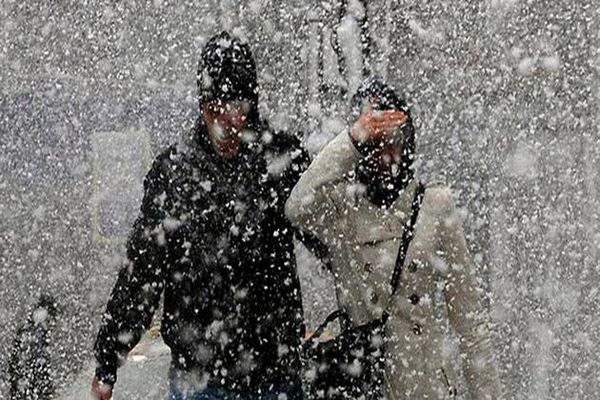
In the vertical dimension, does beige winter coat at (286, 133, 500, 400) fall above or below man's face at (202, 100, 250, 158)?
below

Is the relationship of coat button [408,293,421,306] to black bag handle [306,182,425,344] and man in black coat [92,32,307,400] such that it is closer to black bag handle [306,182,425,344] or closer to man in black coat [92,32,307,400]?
black bag handle [306,182,425,344]

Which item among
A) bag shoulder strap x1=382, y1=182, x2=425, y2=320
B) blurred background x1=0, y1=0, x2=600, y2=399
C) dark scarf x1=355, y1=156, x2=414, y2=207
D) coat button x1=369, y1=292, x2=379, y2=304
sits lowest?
blurred background x1=0, y1=0, x2=600, y2=399

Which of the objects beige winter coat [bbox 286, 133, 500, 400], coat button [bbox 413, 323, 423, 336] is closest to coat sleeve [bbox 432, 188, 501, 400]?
beige winter coat [bbox 286, 133, 500, 400]

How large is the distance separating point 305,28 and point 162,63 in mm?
4138

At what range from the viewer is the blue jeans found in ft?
8.43

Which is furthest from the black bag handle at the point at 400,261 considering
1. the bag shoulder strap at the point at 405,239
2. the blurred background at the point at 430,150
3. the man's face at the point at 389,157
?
the blurred background at the point at 430,150

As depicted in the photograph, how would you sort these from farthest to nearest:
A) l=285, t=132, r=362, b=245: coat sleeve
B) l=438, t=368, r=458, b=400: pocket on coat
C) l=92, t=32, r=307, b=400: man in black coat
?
l=438, t=368, r=458, b=400: pocket on coat → l=285, t=132, r=362, b=245: coat sleeve → l=92, t=32, r=307, b=400: man in black coat

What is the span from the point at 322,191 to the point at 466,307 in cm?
49

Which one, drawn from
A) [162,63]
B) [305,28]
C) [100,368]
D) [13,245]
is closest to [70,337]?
[13,245]

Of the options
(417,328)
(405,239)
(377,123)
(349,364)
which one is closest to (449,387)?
(417,328)

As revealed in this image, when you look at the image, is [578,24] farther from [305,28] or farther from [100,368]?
[100,368]

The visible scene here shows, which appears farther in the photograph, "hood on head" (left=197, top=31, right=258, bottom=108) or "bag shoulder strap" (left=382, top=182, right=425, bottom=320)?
"bag shoulder strap" (left=382, top=182, right=425, bottom=320)

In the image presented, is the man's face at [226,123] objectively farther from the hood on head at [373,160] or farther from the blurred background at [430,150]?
the blurred background at [430,150]

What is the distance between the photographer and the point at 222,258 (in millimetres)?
2553
